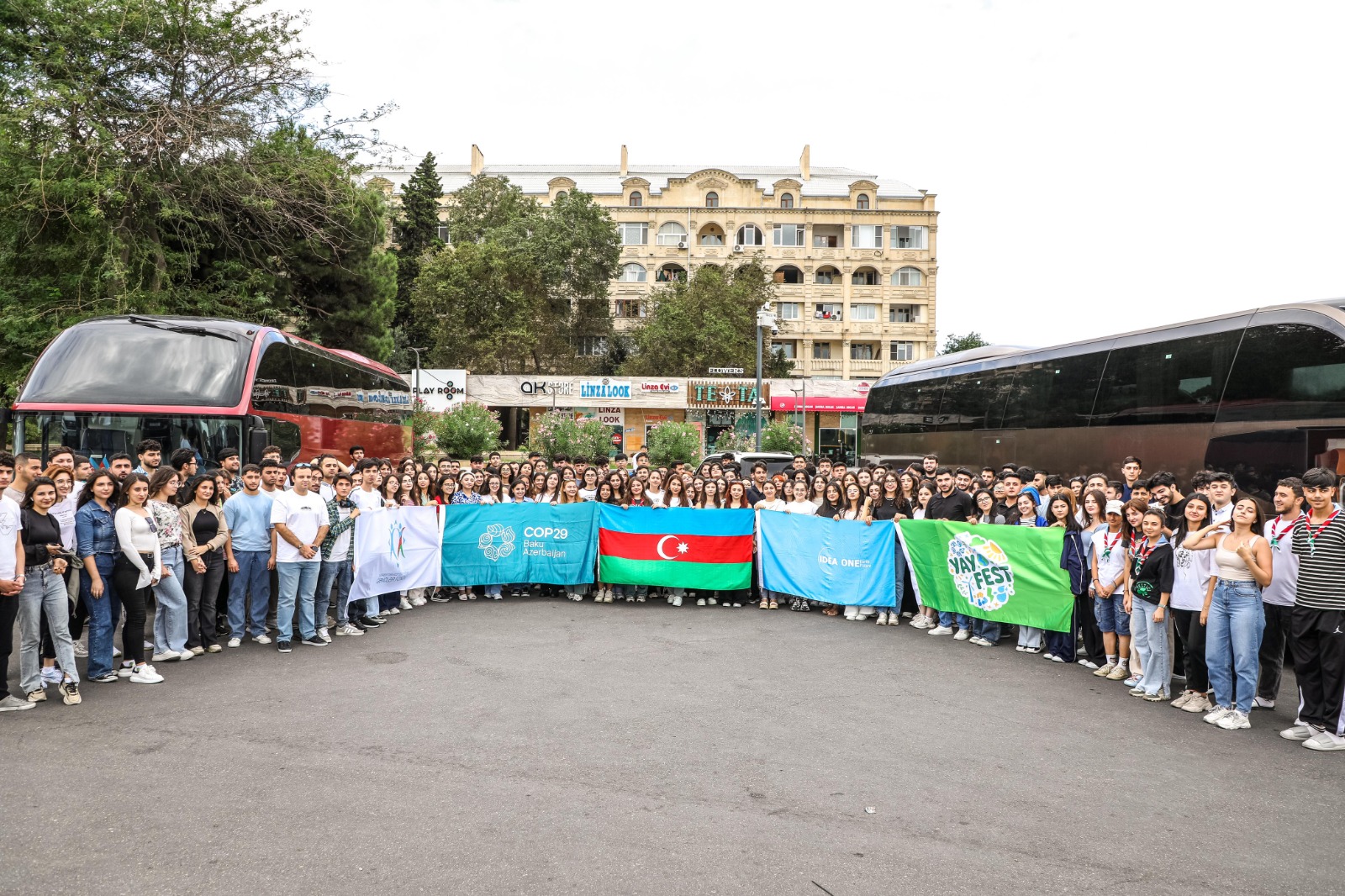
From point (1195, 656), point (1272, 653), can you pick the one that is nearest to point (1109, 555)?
point (1195, 656)

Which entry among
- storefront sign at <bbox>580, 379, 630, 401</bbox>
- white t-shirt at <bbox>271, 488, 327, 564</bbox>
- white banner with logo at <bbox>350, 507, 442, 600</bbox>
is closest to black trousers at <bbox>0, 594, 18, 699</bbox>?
white t-shirt at <bbox>271, 488, 327, 564</bbox>

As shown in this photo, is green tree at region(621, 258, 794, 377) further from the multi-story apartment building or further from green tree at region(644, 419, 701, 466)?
A: green tree at region(644, 419, 701, 466)

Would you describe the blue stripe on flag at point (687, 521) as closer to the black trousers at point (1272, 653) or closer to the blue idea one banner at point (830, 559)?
the blue idea one banner at point (830, 559)

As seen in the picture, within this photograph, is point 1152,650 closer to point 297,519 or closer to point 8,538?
point 297,519

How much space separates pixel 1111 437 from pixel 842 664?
26.2 ft

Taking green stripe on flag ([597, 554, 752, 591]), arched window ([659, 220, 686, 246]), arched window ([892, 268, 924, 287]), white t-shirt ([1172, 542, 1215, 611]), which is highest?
arched window ([659, 220, 686, 246])

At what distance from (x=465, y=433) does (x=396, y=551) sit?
76.1ft

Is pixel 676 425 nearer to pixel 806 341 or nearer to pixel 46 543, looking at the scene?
pixel 46 543

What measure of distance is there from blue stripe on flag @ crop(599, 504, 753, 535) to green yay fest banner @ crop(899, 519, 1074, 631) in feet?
7.42

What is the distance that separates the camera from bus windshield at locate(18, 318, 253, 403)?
1255 centimetres

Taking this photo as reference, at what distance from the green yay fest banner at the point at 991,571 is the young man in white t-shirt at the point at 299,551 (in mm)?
7007

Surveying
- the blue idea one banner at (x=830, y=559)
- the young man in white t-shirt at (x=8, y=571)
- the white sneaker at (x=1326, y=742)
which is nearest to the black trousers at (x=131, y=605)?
the young man in white t-shirt at (x=8, y=571)

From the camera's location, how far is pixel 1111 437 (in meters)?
14.4

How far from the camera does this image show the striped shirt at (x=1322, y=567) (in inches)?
259
